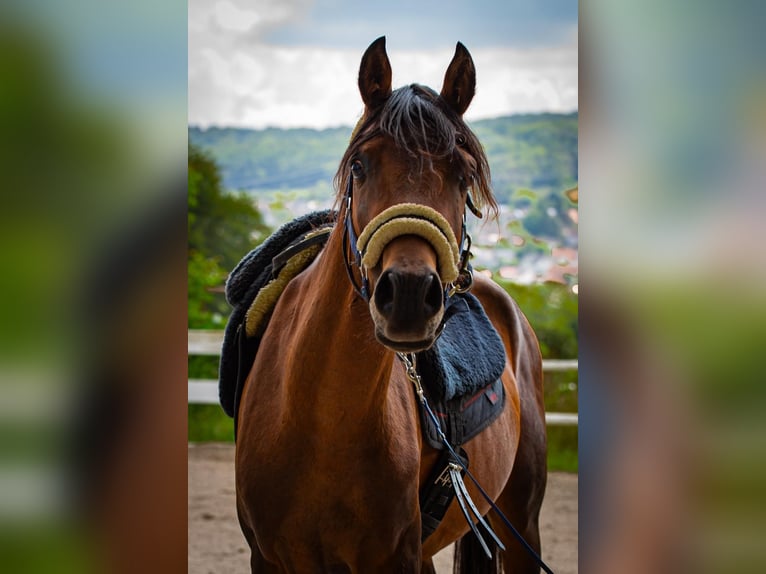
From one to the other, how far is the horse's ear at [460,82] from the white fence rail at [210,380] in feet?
15.8

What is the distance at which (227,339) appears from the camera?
223 centimetres

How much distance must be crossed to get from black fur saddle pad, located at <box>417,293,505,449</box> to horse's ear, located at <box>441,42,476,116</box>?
0.52 m

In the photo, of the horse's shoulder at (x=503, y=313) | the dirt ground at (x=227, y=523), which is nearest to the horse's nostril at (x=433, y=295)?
the horse's shoulder at (x=503, y=313)

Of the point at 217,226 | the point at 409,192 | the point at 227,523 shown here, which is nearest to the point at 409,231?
the point at 409,192

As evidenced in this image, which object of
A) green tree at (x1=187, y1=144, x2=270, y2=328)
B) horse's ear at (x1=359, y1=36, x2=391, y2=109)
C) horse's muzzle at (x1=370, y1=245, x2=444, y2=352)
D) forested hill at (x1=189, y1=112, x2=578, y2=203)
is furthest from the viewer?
green tree at (x1=187, y1=144, x2=270, y2=328)

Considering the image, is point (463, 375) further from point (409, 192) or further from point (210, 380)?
point (210, 380)

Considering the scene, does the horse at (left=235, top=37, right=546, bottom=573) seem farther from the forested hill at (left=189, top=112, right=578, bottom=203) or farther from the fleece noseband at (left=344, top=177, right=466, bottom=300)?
the forested hill at (left=189, top=112, right=578, bottom=203)

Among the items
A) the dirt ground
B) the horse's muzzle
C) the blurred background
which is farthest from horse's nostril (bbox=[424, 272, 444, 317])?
the dirt ground

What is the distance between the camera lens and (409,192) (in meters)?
1.42

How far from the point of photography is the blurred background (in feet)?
2.19
